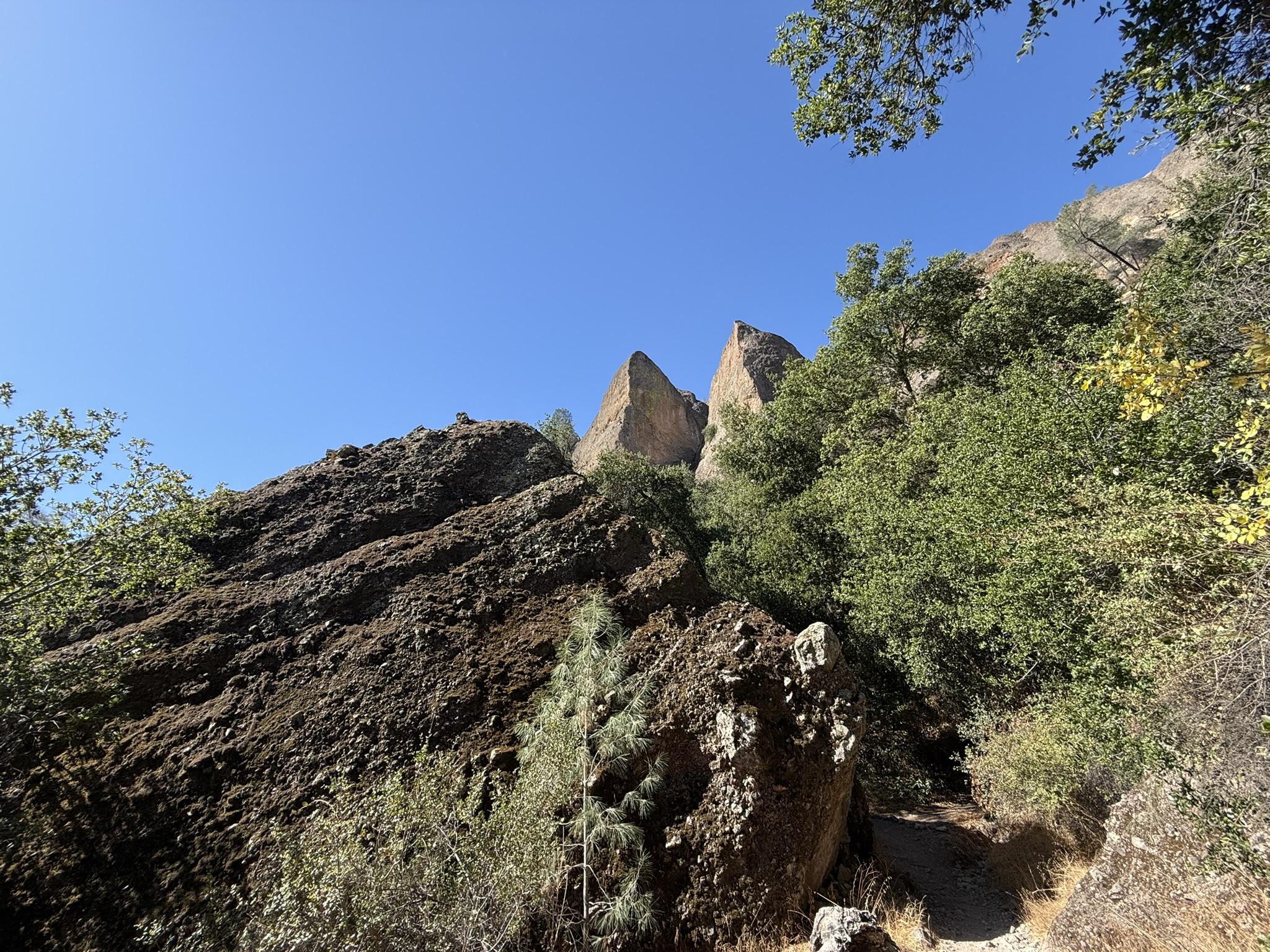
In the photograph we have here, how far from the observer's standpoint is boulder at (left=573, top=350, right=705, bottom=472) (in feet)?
133

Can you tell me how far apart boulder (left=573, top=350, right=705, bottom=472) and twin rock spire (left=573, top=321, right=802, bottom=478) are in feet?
0.20

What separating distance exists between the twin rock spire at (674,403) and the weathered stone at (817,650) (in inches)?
1080

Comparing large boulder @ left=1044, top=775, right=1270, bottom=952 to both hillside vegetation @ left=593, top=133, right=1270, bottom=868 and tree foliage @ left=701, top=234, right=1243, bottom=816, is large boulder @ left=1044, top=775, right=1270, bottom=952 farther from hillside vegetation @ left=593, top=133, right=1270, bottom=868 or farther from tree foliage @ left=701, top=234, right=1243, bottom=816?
tree foliage @ left=701, top=234, right=1243, bottom=816

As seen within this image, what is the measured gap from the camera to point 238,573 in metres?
10.8

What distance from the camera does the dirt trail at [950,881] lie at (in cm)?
725

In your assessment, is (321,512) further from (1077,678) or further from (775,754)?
(1077,678)

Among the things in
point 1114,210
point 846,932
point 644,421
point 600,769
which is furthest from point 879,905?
point 1114,210

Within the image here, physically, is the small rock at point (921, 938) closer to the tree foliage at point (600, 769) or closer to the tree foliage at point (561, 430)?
the tree foliage at point (600, 769)

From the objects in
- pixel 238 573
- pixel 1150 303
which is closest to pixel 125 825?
pixel 238 573

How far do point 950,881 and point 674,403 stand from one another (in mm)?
38140

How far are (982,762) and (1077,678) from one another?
3.13 meters

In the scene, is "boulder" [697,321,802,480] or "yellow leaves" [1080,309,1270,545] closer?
"yellow leaves" [1080,309,1270,545]

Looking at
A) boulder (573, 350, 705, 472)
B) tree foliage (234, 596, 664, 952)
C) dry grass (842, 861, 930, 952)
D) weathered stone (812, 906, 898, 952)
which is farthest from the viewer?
boulder (573, 350, 705, 472)

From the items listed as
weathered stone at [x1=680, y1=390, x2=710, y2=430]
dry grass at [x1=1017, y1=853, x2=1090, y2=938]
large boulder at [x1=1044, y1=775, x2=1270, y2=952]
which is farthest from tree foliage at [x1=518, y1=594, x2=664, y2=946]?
weathered stone at [x1=680, y1=390, x2=710, y2=430]
